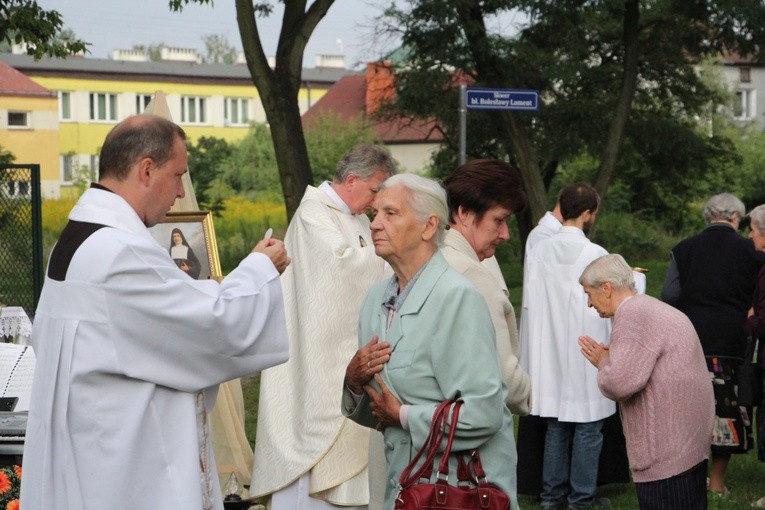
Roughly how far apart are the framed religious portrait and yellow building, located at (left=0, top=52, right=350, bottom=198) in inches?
2574

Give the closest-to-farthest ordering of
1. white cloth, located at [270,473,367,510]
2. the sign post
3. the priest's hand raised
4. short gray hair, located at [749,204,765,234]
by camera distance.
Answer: the priest's hand raised, white cloth, located at [270,473,367,510], short gray hair, located at [749,204,765,234], the sign post

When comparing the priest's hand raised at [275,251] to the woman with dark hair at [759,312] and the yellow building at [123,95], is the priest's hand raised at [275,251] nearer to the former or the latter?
the woman with dark hair at [759,312]

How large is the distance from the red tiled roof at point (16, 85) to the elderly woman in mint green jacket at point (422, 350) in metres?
60.9

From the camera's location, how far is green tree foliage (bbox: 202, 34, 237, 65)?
316 ft

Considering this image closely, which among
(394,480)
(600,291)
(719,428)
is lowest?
(719,428)

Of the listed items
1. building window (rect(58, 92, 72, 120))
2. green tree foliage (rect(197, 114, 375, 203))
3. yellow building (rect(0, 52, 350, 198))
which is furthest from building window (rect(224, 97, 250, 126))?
green tree foliage (rect(197, 114, 375, 203))

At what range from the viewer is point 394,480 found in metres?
4.17

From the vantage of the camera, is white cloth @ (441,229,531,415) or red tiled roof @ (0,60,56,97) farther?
red tiled roof @ (0,60,56,97)

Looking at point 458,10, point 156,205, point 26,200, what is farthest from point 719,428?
point 458,10

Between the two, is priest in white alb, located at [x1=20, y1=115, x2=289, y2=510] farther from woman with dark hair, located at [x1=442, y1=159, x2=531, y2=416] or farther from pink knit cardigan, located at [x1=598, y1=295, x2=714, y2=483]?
pink knit cardigan, located at [x1=598, y1=295, x2=714, y2=483]

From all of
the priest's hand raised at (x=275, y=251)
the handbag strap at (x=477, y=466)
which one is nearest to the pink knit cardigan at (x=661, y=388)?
the handbag strap at (x=477, y=466)

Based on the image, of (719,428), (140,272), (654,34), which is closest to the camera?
(140,272)

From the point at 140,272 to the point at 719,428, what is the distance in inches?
226

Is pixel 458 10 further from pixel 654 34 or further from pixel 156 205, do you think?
pixel 156 205
